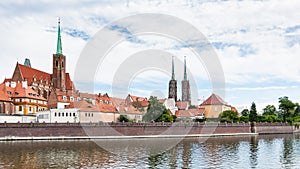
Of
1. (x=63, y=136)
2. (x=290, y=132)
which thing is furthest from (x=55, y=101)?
(x=290, y=132)

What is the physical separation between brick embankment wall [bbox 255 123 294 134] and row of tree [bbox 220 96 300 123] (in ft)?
9.77

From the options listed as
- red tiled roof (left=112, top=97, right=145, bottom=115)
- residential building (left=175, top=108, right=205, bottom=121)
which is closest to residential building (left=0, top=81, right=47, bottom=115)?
red tiled roof (left=112, top=97, right=145, bottom=115)

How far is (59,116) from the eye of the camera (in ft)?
263

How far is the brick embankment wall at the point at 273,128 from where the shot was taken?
320 feet

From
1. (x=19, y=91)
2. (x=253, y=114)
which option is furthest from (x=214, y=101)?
(x=19, y=91)

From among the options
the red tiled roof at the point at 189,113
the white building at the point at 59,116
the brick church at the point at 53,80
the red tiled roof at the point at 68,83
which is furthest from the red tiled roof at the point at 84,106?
the red tiled roof at the point at 189,113

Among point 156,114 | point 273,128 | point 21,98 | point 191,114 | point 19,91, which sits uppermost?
point 19,91

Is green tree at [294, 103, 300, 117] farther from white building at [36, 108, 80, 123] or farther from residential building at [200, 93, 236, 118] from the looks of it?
white building at [36, 108, 80, 123]

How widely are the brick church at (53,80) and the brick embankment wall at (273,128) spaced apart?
161ft

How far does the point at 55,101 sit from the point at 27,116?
9151 millimetres

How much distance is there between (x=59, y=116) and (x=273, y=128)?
194 feet

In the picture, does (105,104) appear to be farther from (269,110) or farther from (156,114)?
(269,110)

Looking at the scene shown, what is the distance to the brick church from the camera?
89025mm

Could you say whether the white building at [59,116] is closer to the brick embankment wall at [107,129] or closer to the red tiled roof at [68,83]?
the brick embankment wall at [107,129]
